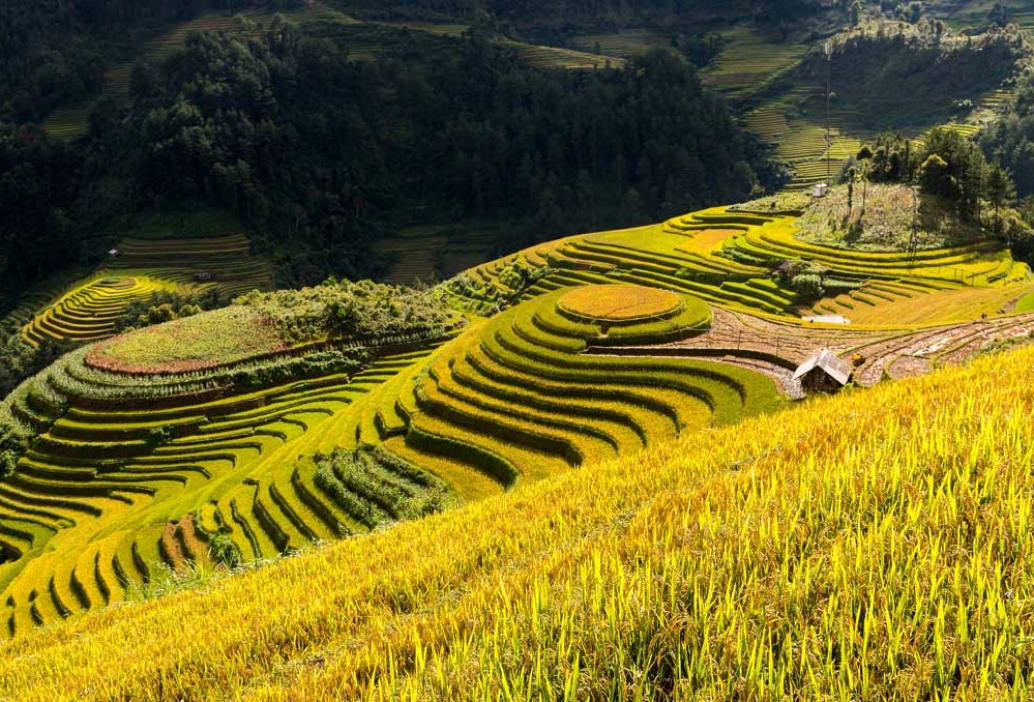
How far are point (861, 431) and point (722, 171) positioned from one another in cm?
10602

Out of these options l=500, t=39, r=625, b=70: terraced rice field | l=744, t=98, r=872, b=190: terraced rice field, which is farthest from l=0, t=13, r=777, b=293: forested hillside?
l=744, t=98, r=872, b=190: terraced rice field

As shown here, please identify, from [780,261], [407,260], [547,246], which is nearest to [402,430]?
[780,261]

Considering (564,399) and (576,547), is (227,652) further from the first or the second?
(564,399)

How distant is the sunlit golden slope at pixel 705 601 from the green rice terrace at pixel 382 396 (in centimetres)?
1106

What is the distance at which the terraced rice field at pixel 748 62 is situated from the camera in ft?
404

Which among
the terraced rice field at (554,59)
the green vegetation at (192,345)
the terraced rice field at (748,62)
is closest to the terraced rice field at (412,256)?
the green vegetation at (192,345)

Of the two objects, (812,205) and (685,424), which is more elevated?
(812,205)

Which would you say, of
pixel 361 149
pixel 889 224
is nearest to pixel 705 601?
pixel 889 224

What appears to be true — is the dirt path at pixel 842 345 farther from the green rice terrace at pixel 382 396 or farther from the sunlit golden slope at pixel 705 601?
the sunlit golden slope at pixel 705 601

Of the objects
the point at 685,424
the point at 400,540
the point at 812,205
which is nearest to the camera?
the point at 400,540

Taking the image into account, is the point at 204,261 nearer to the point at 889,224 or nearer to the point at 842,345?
the point at 889,224

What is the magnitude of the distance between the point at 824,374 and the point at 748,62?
13187 cm

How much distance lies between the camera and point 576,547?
6328 mm

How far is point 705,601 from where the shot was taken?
Result: 4.25 meters
